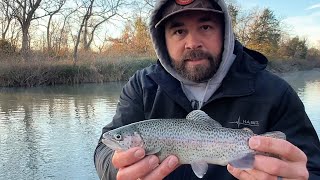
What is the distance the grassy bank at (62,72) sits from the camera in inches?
878

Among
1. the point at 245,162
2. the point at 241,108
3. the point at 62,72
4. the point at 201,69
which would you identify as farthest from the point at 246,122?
the point at 62,72

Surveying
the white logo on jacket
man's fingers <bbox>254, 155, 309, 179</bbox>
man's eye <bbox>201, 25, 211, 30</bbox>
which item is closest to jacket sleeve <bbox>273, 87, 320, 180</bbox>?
the white logo on jacket

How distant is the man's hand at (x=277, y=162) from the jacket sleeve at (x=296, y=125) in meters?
0.53

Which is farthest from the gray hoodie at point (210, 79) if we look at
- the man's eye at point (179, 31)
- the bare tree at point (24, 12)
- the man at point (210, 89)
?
the bare tree at point (24, 12)

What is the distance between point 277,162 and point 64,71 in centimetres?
2367

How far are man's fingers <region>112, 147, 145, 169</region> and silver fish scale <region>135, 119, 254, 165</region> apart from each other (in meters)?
0.12

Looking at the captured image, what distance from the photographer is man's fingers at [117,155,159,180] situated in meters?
1.85

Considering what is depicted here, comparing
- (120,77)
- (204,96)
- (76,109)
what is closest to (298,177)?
(204,96)

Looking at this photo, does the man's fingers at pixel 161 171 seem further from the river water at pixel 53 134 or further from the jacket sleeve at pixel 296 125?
the river water at pixel 53 134

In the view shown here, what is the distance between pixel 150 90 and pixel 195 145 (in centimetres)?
67

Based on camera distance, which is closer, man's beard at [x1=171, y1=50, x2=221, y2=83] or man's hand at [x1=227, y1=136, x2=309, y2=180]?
man's hand at [x1=227, y1=136, x2=309, y2=180]

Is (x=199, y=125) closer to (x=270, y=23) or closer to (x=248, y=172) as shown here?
(x=248, y=172)

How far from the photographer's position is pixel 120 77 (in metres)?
26.3

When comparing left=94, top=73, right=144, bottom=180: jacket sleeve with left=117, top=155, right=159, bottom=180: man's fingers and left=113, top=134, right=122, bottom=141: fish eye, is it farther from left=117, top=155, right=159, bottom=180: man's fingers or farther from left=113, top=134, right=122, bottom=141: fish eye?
left=117, top=155, right=159, bottom=180: man's fingers
